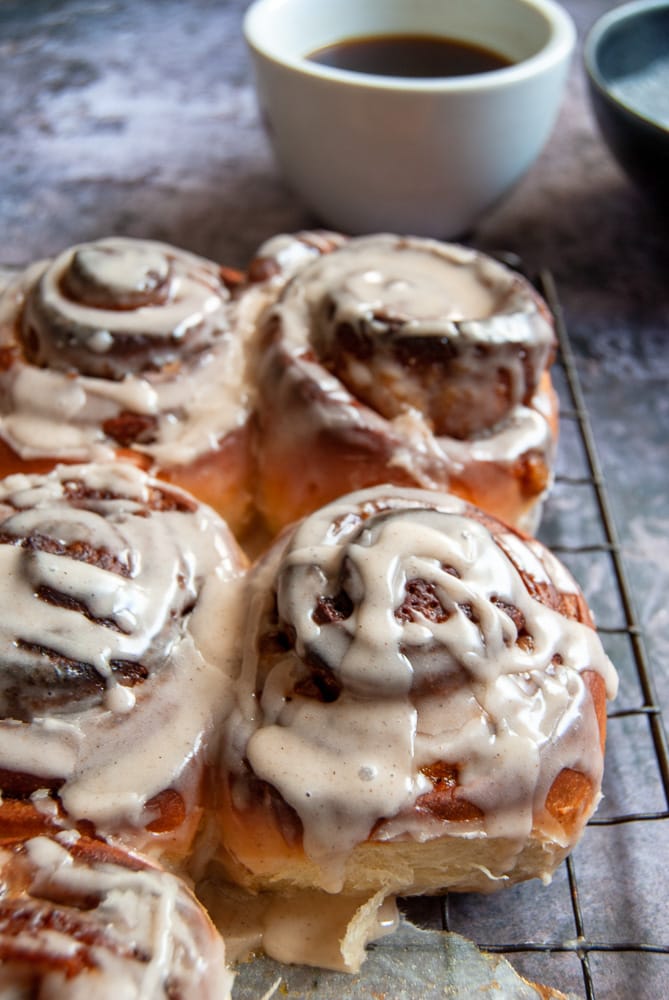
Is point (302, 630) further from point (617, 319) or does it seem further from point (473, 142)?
point (617, 319)

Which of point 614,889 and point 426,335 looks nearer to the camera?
point 614,889

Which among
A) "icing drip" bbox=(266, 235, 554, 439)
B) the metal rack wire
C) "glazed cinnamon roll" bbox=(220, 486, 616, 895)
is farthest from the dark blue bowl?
"glazed cinnamon roll" bbox=(220, 486, 616, 895)

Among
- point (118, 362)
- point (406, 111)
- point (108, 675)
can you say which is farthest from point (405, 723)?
point (406, 111)

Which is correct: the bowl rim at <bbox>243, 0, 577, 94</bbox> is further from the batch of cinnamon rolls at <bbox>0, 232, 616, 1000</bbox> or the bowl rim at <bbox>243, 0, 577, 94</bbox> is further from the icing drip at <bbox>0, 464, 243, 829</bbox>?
the icing drip at <bbox>0, 464, 243, 829</bbox>

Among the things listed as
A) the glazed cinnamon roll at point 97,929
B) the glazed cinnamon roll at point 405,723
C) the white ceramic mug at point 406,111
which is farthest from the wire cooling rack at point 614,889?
the white ceramic mug at point 406,111

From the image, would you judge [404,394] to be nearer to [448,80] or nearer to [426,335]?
[426,335]
